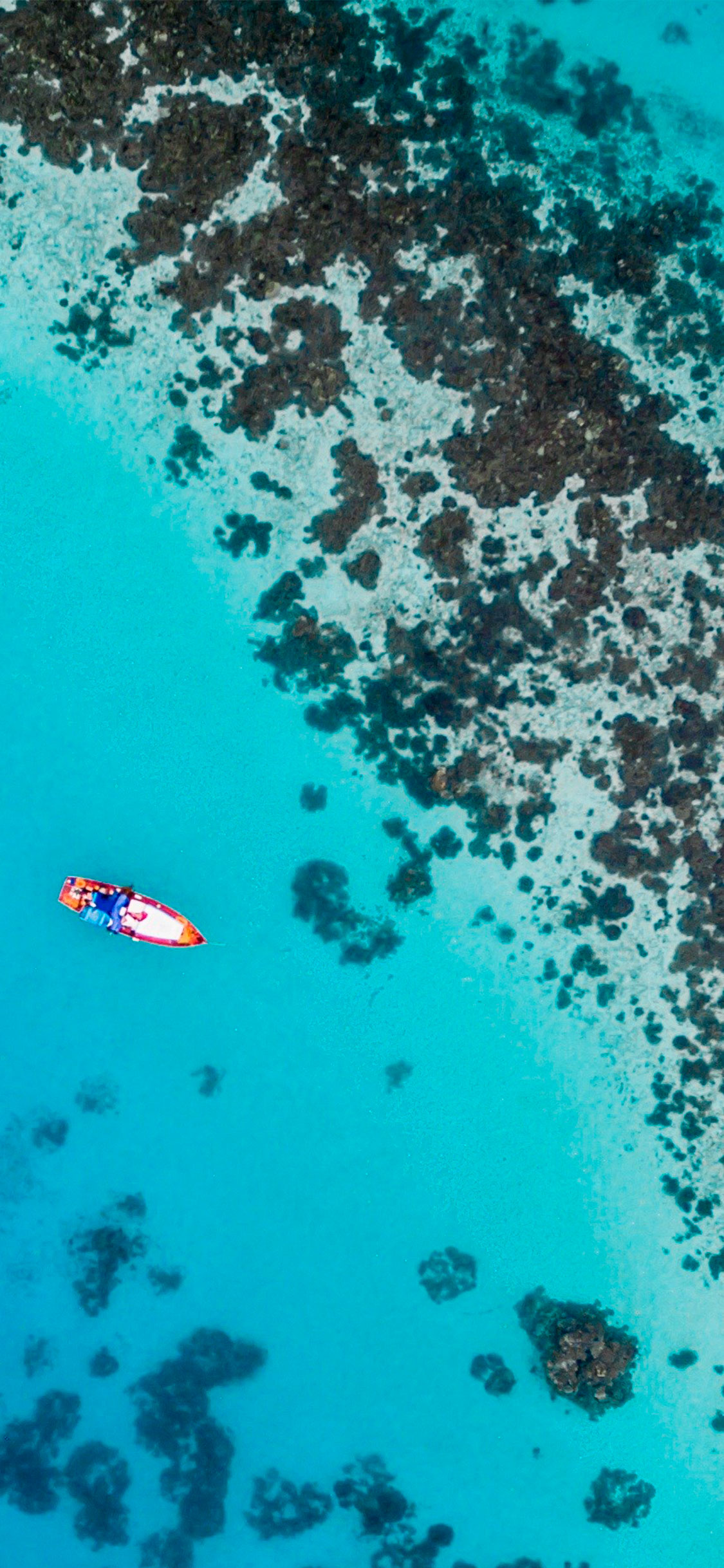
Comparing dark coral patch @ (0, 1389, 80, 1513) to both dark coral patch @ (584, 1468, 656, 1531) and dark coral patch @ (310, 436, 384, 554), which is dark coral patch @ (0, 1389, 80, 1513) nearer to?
dark coral patch @ (584, 1468, 656, 1531)

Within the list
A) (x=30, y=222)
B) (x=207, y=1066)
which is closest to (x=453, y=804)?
(x=207, y=1066)

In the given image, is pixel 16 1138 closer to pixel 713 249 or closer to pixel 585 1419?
pixel 585 1419

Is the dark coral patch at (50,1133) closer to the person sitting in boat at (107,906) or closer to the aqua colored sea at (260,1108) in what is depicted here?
the aqua colored sea at (260,1108)

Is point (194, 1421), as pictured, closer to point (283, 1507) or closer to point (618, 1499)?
point (283, 1507)

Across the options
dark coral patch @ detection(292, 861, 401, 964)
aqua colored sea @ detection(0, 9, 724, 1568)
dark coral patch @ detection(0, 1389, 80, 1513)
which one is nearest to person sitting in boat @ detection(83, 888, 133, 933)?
aqua colored sea @ detection(0, 9, 724, 1568)

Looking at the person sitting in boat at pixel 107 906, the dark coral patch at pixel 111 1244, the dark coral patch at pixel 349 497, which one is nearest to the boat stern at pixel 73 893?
the person sitting in boat at pixel 107 906
